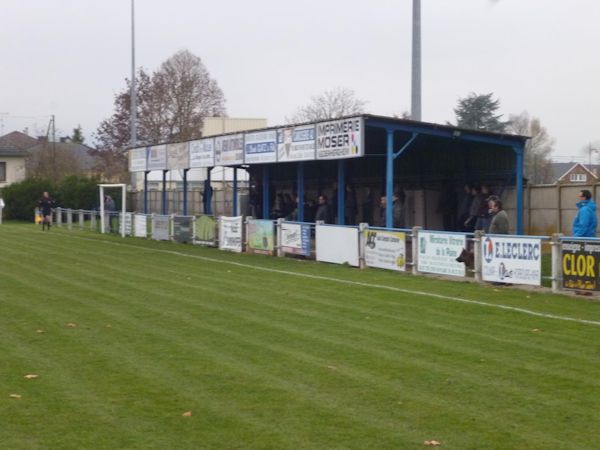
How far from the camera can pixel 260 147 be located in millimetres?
31281

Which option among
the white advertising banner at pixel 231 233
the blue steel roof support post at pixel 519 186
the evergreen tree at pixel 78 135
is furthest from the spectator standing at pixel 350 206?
the evergreen tree at pixel 78 135

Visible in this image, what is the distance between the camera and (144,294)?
674 inches

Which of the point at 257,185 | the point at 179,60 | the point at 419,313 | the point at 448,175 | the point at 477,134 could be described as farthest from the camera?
the point at 179,60

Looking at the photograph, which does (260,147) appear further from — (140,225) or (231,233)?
(140,225)

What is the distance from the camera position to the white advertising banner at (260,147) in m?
30.5

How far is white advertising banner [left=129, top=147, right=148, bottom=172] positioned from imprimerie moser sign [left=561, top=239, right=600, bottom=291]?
27.6m

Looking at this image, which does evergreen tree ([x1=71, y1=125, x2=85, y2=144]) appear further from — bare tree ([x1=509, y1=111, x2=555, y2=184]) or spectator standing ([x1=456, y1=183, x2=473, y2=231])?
spectator standing ([x1=456, y1=183, x2=473, y2=231])

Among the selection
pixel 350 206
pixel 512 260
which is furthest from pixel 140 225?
pixel 512 260

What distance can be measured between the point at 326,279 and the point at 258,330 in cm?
719

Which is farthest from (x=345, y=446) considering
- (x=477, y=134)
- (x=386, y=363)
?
(x=477, y=134)

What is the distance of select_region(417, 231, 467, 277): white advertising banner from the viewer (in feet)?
64.3

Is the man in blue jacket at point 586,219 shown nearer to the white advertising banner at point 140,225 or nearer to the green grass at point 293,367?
the green grass at point 293,367

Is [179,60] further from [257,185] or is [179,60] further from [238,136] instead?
[238,136]

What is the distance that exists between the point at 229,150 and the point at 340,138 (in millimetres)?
8847
